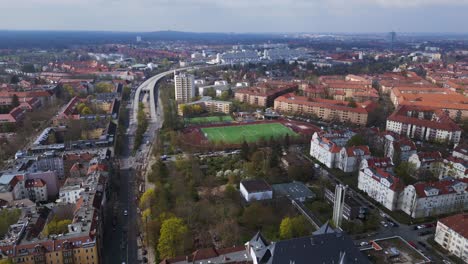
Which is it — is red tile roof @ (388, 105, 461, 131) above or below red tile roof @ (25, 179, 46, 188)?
above

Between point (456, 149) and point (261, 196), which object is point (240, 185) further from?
point (456, 149)

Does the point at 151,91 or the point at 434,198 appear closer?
the point at 434,198

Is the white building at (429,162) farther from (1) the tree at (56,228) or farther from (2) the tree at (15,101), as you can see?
(2) the tree at (15,101)

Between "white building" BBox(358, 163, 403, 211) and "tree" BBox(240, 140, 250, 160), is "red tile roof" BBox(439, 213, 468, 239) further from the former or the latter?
"tree" BBox(240, 140, 250, 160)

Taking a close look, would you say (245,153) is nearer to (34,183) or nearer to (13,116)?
(34,183)

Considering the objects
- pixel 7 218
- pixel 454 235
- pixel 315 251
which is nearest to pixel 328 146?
pixel 454 235

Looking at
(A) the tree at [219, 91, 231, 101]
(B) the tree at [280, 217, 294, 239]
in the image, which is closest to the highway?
(A) the tree at [219, 91, 231, 101]
